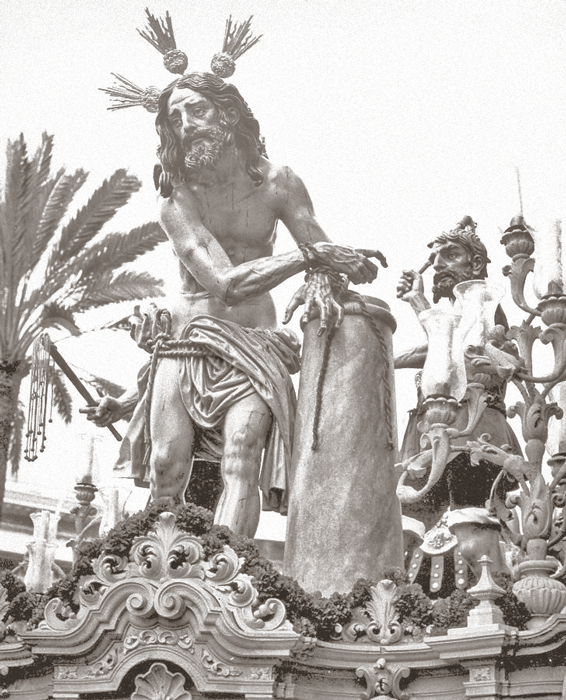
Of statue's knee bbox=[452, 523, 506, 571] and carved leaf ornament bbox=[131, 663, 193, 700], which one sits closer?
carved leaf ornament bbox=[131, 663, 193, 700]

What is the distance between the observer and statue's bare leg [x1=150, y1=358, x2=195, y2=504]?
10555 mm

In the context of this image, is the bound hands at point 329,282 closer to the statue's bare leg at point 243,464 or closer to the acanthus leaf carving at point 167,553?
the statue's bare leg at point 243,464

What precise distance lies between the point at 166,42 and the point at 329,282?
2.84m

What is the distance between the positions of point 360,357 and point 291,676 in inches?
97.2

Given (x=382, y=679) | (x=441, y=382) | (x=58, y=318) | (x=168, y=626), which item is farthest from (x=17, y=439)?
(x=382, y=679)

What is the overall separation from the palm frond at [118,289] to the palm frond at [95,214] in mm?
560

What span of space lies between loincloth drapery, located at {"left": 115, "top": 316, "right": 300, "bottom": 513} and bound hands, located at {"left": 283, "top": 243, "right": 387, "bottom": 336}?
39 cm

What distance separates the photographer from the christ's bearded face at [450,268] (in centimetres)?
1232

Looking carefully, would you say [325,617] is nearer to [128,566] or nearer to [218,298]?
[128,566]

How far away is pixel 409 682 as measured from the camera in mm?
8672

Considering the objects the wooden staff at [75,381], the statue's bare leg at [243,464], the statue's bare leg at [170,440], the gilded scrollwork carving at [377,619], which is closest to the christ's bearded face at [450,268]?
the statue's bare leg at [243,464]

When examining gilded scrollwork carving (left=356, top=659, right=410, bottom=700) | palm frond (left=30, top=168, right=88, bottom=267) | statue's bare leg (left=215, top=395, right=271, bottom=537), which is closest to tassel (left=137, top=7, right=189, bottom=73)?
statue's bare leg (left=215, top=395, right=271, bottom=537)

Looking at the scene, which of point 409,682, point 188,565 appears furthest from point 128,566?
→ point 409,682

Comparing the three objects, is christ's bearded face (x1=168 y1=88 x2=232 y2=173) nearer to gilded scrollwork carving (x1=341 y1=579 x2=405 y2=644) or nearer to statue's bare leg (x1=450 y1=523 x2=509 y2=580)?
statue's bare leg (x1=450 y1=523 x2=509 y2=580)
